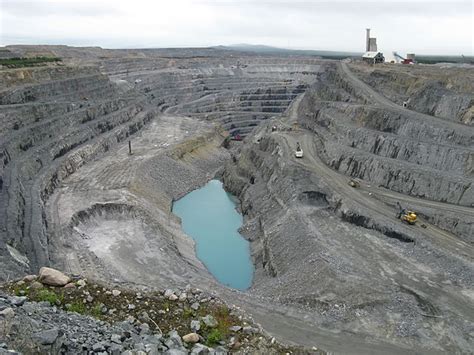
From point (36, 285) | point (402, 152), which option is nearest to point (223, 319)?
point (36, 285)

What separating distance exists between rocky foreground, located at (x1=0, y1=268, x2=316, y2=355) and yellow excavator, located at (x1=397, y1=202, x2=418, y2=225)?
21.2 metres

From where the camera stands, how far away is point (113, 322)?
14.2 meters

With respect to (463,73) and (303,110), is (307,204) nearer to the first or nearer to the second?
(463,73)

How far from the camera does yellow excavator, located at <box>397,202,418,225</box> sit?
33.6 metres

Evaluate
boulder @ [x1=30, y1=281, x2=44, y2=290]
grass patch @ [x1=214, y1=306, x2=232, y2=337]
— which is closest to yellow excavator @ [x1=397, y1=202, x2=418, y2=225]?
grass patch @ [x1=214, y1=306, x2=232, y2=337]

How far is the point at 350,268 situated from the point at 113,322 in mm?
18845

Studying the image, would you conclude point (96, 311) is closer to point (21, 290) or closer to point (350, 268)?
point (21, 290)

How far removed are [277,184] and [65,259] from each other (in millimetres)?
21845

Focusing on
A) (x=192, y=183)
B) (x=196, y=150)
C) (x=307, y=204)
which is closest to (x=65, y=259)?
(x=307, y=204)

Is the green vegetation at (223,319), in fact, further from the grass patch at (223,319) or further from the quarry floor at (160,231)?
the quarry floor at (160,231)

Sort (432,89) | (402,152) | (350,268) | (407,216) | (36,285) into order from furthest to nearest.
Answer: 1. (432,89)
2. (402,152)
3. (407,216)
4. (350,268)
5. (36,285)

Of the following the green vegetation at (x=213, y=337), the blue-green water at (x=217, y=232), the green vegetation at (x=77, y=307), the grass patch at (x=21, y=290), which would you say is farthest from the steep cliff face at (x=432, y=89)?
the grass patch at (x=21, y=290)

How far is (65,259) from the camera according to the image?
1227 inches

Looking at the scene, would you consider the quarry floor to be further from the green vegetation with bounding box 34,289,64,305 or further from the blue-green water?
the green vegetation with bounding box 34,289,64,305
